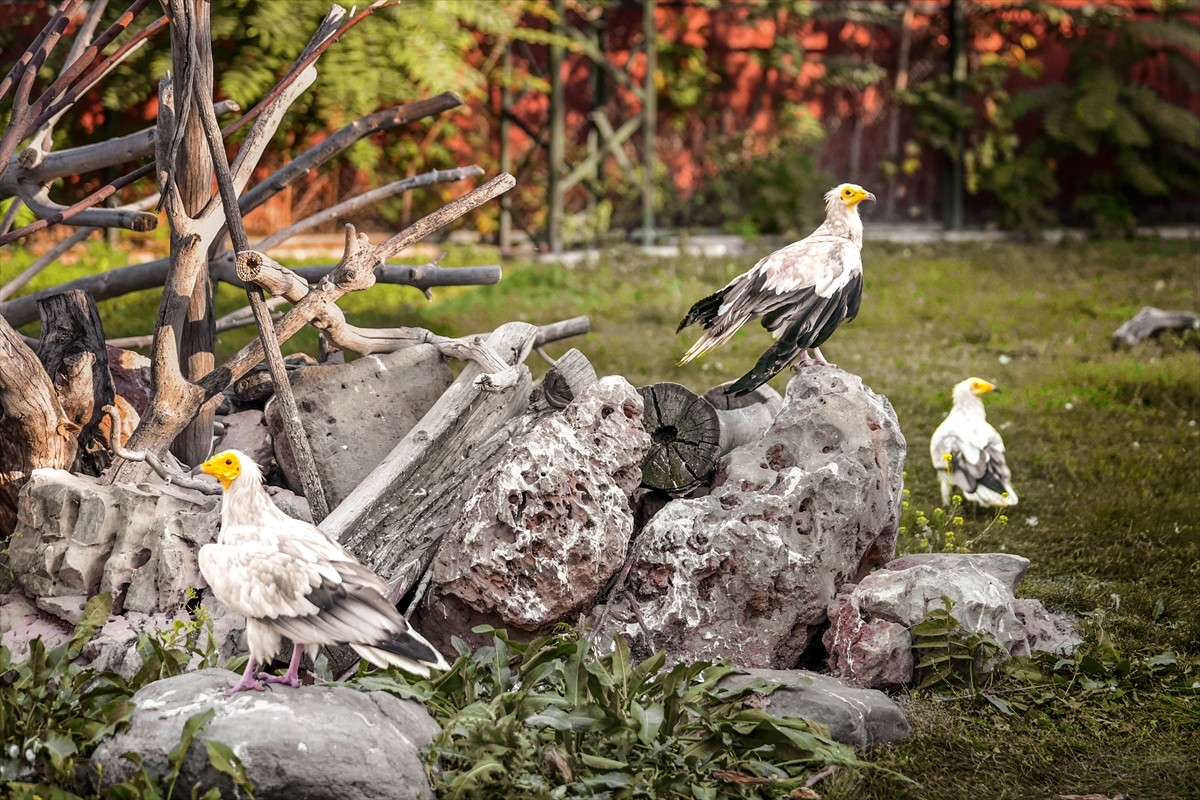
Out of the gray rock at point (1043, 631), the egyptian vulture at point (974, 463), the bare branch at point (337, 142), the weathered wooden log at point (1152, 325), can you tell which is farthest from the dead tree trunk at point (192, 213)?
the weathered wooden log at point (1152, 325)

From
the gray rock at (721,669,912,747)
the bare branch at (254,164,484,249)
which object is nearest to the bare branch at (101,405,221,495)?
the bare branch at (254,164,484,249)

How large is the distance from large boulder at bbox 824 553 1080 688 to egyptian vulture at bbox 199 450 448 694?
61.0 inches

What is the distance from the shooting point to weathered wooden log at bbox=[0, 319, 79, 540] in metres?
4.74

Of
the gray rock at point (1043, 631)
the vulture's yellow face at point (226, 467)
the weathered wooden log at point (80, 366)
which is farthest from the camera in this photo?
the weathered wooden log at point (80, 366)

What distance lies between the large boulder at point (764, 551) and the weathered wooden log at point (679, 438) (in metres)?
0.19

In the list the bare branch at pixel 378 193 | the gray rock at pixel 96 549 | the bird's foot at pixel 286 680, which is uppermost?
the bare branch at pixel 378 193

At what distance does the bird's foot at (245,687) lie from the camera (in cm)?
366

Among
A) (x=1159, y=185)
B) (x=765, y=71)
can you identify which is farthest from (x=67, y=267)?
(x=1159, y=185)

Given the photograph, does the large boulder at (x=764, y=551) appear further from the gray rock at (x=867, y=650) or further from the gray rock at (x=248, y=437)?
the gray rock at (x=248, y=437)

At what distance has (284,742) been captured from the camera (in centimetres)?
346

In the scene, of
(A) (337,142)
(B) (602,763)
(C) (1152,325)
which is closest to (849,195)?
(A) (337,142)

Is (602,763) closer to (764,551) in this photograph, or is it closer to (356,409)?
(764,551)

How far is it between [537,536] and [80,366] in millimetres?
2016

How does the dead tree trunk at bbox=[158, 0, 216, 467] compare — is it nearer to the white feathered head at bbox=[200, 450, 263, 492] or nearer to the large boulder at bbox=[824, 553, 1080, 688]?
the white feathered head at bbox=[200, 450, 263, 492]
